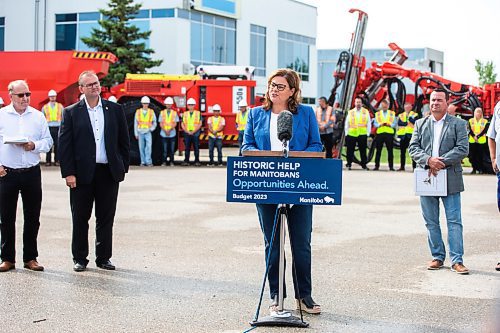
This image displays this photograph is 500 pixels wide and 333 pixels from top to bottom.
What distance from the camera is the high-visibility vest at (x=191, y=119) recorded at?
24.9 metres

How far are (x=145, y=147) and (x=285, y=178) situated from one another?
18981mm

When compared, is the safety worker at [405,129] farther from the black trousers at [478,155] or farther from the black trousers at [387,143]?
the black trousers at [478,155]

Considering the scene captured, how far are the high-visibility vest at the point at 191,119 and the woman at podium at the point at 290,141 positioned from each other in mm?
18078

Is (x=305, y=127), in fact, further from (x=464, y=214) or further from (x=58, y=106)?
(x=58, y=106)

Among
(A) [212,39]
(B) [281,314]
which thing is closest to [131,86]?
(B) [281,314]

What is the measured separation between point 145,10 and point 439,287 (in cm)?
4382

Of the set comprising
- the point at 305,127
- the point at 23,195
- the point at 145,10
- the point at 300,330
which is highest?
the point at 145,10

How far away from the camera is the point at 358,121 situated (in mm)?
24562

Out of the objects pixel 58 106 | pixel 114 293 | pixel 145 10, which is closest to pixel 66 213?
pixel 114 293

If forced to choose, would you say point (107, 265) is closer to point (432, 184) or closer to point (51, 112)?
point (432, 184)

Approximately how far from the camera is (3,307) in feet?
23.1

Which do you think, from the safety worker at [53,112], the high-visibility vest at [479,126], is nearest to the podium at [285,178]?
the high-visibility vest at [479,126]

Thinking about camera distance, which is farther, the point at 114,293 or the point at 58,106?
the point at 58,106

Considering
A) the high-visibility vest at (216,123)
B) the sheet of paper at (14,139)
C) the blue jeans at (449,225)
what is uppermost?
the high-visibility vest at (216,123)
